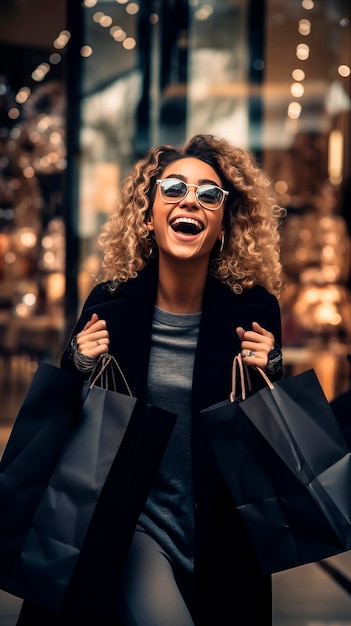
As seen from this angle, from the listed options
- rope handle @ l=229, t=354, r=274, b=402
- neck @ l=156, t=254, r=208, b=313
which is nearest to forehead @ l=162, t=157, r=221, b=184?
neck @ l=156, t=254, r=208, b=313

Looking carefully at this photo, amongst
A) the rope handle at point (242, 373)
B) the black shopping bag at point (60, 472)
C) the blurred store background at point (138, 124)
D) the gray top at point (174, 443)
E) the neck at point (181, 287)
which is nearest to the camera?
the black shopping bag at point (60, 472)

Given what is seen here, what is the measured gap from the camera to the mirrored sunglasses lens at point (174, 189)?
2270 mm

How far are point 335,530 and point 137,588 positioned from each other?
465 millimetres

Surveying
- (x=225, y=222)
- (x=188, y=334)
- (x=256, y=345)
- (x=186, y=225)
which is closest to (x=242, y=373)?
(x=256, y=345)

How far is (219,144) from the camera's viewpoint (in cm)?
244

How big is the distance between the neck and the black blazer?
27mm

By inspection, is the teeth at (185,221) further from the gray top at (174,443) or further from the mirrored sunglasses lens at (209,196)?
the gray top at (174,443)

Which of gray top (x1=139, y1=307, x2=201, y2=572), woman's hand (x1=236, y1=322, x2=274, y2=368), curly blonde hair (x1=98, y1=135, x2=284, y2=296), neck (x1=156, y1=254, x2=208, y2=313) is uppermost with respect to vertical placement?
curly blonde hair (x1=98, y1=135, x2=284, y2=296)

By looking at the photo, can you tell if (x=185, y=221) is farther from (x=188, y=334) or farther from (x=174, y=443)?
(x=174, y=443)

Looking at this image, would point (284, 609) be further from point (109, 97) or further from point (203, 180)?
point (109, 97)

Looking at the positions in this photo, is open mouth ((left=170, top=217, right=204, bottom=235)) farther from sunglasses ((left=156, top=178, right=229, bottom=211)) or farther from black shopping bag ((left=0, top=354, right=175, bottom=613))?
black shopping bag ((left=0, top=354, right=175, bottom=613))

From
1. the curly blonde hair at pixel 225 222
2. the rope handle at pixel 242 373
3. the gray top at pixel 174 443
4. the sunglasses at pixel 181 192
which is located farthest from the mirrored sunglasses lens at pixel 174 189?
the rope handle at pixel 242 373

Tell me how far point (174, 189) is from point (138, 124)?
4372 mm

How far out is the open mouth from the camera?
226 centimetres
